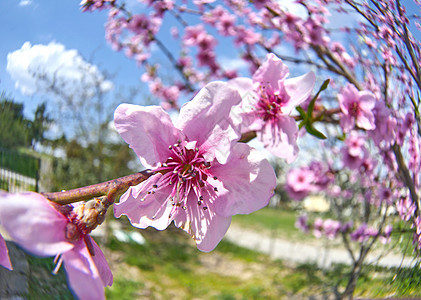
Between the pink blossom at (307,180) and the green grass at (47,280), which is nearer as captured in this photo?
the green grass at (47,280)

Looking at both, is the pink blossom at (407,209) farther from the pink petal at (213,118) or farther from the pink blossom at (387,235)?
the pink petal at (213,118)

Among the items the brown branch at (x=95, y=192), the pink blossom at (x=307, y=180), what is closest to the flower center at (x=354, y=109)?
the brown branch at (x=95, y=192)

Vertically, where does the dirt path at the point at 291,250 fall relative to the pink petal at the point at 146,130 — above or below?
below

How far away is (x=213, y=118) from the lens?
0.41 m

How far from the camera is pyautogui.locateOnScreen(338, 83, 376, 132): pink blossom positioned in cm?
67

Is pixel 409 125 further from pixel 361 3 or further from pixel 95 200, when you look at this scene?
pixel 95 200

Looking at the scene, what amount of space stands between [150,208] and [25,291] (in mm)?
192

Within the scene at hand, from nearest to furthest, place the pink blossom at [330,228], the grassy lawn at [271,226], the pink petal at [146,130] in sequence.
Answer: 1. the pink petal at [146,130]
2. the pink blossom at [330,228]
3. the grassy lawn at [271,226]

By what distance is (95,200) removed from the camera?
0.36 m

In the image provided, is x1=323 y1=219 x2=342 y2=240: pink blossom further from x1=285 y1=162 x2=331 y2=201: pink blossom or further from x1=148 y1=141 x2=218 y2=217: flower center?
x1=148 y1=141 x2=218 y2=217: flower center

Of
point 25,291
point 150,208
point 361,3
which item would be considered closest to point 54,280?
point 25,291

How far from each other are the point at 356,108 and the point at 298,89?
0.22 metres

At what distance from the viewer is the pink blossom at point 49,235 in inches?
10.6

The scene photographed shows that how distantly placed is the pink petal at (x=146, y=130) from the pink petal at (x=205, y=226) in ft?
0.29
